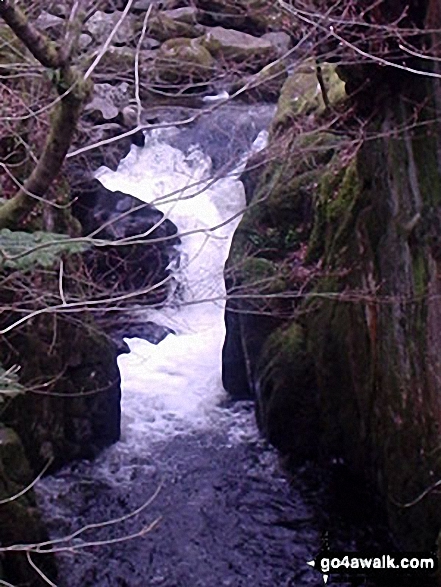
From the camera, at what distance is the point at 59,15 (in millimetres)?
6238

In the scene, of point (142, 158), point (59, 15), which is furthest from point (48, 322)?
point (142, 158)

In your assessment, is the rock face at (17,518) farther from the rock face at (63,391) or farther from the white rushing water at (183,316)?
the white rushing water at (183,316)

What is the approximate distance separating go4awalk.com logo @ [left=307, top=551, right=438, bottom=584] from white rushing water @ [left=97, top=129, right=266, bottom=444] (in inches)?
112

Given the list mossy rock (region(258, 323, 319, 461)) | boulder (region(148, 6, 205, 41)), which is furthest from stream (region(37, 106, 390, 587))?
boulder (region(148, 6, 205, 41))

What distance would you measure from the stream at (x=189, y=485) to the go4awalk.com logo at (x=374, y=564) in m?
0.11

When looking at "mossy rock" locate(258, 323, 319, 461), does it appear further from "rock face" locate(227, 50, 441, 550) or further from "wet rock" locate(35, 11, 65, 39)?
"wet rock" locate(35, 11, 65, 39)

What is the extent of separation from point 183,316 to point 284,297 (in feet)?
19.7

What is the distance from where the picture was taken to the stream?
6113mm

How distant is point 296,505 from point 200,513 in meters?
0.88

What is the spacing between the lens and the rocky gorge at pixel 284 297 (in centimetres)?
524

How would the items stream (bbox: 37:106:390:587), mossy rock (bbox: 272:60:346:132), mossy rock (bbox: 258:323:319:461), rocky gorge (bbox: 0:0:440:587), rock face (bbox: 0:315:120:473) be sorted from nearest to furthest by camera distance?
rocky gorge (bbox: 0:0:440:587)
stream (bbox: 37:106:390:587)
rock face (bbox: 0:315:120:473)
mossy rock (bbox: 258:323:319:461)
mossy rock (bbox: 272:60:346:132)

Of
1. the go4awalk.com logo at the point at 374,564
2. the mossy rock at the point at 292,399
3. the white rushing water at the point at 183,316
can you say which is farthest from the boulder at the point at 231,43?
the go4awalk.com logo at the point at 374,564

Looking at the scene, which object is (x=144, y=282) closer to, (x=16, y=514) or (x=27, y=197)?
(x=16, y=514)

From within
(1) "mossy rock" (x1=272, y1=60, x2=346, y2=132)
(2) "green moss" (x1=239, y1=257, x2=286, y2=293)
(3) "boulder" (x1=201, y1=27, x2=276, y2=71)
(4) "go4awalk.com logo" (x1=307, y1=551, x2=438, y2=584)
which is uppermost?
(3) "boulder" (x1=201, y1=27, x2=276, y2=71)
